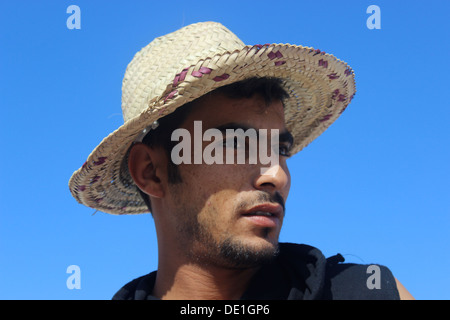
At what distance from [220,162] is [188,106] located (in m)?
0.44

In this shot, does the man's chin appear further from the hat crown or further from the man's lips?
the hat crown

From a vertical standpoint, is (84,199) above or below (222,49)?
below

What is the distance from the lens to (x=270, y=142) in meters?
3.14

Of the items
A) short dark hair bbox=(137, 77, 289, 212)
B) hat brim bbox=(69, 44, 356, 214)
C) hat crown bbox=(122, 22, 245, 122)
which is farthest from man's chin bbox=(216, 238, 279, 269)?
hat crown bbox=(122, 22, 245, 122)

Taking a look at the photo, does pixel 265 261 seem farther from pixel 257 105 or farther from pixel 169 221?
pixel 257 105

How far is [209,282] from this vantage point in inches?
125

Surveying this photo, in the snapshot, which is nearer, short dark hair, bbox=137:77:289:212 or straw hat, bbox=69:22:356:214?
straw hat, bbox=69:22:356:214

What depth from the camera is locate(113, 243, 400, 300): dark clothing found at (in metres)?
2.83

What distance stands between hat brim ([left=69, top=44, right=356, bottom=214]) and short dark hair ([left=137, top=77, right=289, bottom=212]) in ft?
0.22

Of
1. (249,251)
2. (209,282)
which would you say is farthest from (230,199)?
(209,282)

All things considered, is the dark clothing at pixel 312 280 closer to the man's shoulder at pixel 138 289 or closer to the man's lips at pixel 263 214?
the man's shoulder at pixel 138 289

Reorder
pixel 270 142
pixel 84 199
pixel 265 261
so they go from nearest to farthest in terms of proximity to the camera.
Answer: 1. pixel 265 261
2. pixel 270 142
3. pixel 84 199
